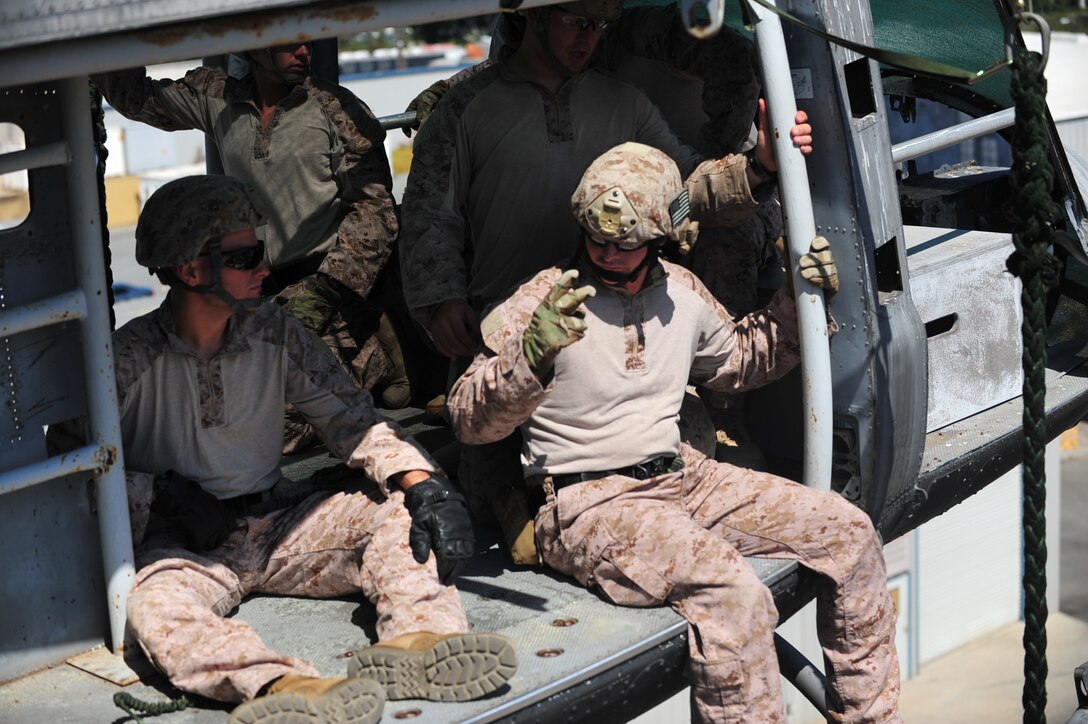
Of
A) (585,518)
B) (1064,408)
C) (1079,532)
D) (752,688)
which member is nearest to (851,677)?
(752,688)

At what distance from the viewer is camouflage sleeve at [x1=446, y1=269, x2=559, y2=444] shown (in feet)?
11.7

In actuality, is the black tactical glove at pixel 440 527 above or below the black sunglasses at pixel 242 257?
below

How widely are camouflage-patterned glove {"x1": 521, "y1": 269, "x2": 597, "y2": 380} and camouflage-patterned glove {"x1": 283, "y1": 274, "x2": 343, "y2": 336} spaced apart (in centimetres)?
197

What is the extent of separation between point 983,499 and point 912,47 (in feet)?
27.0

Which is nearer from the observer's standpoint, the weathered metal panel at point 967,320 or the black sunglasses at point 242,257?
the black sunglasses at point 242,257

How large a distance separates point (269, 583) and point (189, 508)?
1.15ft

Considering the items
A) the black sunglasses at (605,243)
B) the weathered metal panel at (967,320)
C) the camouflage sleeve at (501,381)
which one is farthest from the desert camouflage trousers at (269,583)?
the weathered metal panel at (967,320)

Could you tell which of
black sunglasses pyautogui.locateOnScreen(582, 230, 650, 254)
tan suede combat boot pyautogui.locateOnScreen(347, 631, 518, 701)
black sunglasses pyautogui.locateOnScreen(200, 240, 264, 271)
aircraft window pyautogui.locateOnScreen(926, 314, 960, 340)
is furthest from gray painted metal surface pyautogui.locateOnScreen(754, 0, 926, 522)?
black sunglasses pyautogui.locateOnScreen(200, 240, 264, 271)

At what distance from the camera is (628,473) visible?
3.89 metres

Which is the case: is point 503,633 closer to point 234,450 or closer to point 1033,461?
point 234,450

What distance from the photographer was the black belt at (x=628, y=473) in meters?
3.87

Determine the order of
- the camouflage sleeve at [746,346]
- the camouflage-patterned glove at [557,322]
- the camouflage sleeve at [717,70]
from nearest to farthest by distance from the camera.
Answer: the camouflage-patterned glove at [557,322] → the camouflage sleeve at [746,346] → the camouflage sleeve at [717,70]

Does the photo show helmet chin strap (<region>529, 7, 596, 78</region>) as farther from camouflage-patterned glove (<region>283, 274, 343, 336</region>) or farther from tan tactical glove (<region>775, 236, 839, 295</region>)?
camouflage-patterned glove (<region>283, 274, 343, 336</region>)

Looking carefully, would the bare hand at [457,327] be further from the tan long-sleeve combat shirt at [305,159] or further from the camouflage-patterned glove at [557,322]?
the tan long-sleeve combat shirt at [305,159]
